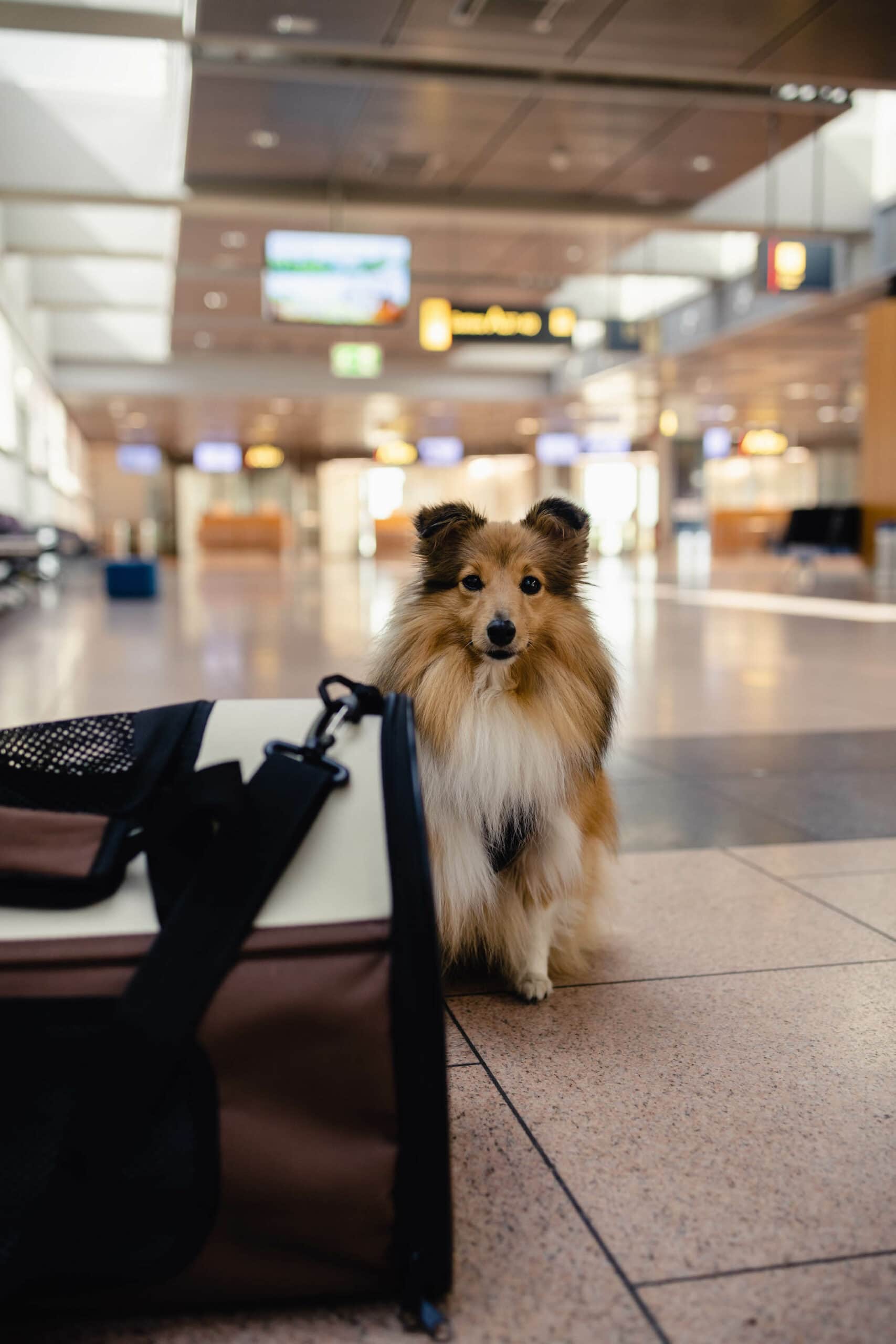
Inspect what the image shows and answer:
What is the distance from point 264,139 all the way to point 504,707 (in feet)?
34.8

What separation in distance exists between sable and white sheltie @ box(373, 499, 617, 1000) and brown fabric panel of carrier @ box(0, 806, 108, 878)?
0.81m

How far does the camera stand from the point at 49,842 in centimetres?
140

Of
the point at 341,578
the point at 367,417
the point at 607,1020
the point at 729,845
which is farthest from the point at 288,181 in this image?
the point at 367,417

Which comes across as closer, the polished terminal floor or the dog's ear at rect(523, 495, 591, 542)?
the polished terminal floor

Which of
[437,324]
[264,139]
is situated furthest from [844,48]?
[437,324]

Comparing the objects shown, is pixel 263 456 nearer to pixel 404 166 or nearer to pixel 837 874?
pixel 404 166

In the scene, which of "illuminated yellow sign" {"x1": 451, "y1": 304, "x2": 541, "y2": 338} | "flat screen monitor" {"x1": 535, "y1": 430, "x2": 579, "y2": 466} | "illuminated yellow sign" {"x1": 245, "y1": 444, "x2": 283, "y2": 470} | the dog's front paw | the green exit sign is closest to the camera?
the dog's front paw

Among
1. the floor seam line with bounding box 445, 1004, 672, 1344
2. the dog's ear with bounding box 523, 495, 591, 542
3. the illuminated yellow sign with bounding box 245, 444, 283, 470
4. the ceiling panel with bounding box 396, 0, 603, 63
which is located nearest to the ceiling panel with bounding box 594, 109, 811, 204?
the ceiling panel with bounding box 396, 0, 603, 63

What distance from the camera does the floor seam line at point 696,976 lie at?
7.91 feet

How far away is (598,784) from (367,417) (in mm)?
31114

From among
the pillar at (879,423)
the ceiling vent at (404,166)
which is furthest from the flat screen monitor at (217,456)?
Answer: the ceiling vent at (404,166)

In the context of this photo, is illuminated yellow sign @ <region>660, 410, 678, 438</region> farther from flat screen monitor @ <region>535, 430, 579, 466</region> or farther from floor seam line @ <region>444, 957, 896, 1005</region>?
floor seam line @ <region>444, 957, 896, 1005</region>

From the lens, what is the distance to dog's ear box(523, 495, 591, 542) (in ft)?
7.46

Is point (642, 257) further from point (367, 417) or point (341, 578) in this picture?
point (367, 417)
